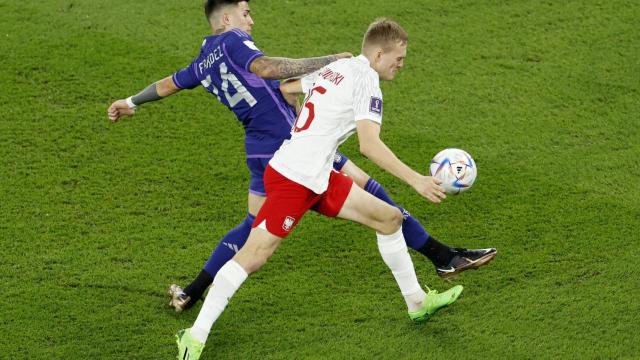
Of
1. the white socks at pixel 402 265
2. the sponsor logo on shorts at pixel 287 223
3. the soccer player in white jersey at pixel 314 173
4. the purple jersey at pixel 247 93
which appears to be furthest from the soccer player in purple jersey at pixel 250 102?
the sponsor logo on shorts at pixel 287 223

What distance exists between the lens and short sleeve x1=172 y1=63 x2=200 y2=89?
635cm

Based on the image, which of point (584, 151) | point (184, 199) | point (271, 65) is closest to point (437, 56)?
point (584, 151)

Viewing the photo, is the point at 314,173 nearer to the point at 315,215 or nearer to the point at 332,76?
the point at 332,76

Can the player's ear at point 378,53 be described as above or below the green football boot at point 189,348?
above

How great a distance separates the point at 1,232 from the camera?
7223 millimetres

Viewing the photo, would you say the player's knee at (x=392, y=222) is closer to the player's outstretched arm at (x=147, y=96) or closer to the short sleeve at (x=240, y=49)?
the short sleeve at (x=240, y=49)

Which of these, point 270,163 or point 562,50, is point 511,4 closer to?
point 562,50

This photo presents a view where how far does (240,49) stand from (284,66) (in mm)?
336

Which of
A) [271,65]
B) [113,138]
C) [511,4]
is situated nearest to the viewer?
[271,65]

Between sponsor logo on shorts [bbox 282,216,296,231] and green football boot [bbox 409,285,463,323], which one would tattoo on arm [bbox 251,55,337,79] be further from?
green football boot [bbox 409,285,463,323]

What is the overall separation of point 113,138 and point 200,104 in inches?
34.0

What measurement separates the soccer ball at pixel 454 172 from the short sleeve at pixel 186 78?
63.1 inches

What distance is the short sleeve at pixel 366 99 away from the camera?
18.1ft

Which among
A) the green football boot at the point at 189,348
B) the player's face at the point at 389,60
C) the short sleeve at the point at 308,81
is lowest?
the green football boot at the point at 189,348
